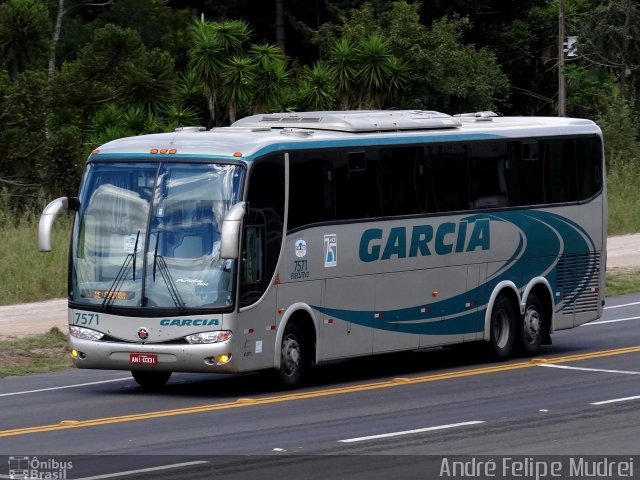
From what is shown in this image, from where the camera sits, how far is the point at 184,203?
54.2ft

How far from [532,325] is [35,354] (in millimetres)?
6955

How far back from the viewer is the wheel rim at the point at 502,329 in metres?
20.7

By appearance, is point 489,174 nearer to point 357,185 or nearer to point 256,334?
point 357,185

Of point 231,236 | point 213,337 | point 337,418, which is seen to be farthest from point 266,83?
point 337,418

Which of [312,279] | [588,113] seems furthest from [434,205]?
[588,113]

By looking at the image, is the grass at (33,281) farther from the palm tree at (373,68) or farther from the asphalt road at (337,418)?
the palm tree at (373,68)

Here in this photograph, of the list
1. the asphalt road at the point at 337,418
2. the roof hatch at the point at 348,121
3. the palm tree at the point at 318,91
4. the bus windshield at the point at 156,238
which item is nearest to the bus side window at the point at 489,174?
the roof hatch at the point at 348,121

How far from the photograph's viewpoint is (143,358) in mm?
16266

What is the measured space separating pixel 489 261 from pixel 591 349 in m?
2.25

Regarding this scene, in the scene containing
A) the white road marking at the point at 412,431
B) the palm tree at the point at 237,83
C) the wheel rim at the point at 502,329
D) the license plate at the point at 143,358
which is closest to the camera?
the white road marking at the point at 412,431

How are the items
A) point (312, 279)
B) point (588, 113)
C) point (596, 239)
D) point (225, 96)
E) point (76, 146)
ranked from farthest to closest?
point (588, 113) < point (225, 96) < point (76, 146) < point (596, 239) < point (312, 279)

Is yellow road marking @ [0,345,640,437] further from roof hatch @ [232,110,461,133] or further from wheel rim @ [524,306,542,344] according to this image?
roof hatch @ [232,110,461,133]

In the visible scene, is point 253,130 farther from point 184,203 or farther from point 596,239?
point 596,239

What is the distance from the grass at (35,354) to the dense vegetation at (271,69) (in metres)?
4.36
